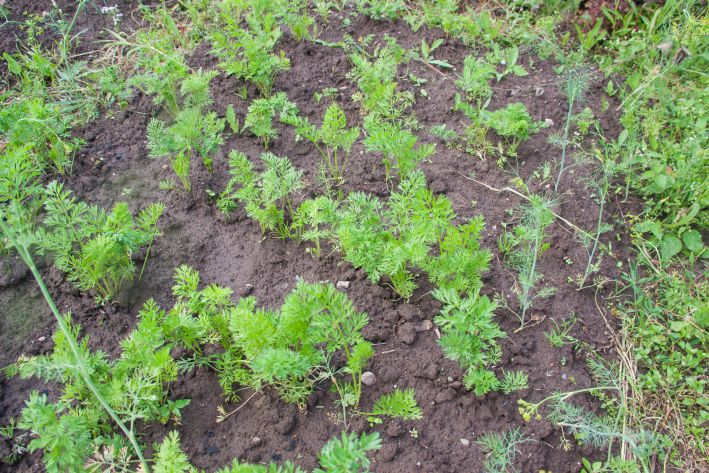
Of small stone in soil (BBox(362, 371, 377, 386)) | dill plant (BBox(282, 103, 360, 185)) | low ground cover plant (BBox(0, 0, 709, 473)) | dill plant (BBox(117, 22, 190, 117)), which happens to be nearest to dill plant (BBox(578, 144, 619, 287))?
low ground cover plant (BBox(0, 0, 709, 473))

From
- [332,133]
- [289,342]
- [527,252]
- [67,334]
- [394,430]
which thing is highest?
[67,334]

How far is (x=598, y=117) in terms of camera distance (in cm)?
382

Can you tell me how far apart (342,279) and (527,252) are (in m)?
1.01

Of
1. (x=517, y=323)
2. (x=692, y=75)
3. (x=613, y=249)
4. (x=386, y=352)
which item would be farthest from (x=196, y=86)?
(x=692, y=75)

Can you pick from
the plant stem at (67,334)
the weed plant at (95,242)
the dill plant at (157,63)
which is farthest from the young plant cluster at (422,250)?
the plant stem at (67,334)

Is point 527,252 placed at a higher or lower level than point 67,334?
lower

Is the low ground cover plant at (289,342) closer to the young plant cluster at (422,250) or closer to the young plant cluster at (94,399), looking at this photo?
the young plant cluster at (94,399)

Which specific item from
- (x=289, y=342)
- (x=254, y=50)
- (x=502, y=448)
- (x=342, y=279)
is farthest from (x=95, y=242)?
(x=502, y=448)

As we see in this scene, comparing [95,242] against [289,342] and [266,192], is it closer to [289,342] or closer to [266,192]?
[266,192]

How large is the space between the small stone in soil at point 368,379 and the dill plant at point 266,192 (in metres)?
0.94

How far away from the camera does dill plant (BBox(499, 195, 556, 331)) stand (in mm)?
2723

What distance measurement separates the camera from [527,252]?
117 inches

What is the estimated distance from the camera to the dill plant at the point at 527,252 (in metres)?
2.72

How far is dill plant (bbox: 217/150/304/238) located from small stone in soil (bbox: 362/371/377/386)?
37.0 inches
